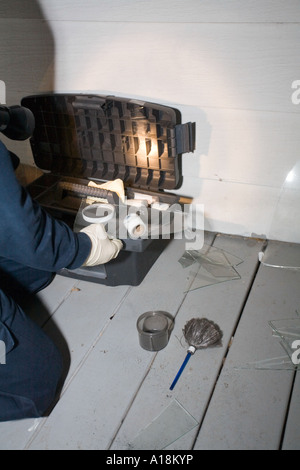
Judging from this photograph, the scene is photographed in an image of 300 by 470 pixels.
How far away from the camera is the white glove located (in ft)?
3.93

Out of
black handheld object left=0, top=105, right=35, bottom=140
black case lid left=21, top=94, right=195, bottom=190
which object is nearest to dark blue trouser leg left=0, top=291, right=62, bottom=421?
black handheld object left=0, top=105, right=35, bottom=140

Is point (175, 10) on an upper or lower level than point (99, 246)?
upper

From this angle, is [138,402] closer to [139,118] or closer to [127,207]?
[127,207]

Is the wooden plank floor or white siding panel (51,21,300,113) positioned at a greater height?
white siding panel (51,21,300,113)

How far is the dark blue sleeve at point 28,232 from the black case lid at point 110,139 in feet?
1.71

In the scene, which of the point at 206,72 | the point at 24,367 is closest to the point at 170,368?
the point at 24,367

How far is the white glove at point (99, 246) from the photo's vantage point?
1.20m

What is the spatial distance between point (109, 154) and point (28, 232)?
2.26 feet

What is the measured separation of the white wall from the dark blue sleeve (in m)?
0.64

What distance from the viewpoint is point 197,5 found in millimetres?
1255

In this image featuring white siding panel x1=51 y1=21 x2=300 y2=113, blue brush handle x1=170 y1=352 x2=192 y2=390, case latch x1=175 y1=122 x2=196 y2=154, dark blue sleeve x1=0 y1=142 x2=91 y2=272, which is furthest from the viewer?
case latch x1=175 y1=122 x2=196 y2=154

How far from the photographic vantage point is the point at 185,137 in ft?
4.78

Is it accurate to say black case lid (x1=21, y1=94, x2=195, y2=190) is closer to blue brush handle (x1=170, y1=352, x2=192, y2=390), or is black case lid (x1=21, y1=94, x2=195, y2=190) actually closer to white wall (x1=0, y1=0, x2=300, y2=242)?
white wall (x1=0, y1=0, x2=300, y2=242)

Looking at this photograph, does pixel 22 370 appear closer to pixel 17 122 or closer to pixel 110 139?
pixel 17 122
